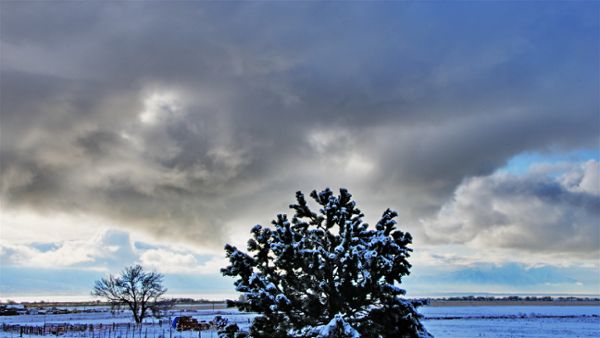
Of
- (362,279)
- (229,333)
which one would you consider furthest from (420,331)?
(229,333)

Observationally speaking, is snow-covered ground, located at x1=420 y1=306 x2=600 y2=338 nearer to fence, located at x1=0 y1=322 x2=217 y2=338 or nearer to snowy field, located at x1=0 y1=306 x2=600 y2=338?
snowy field, located at x1=0 y1=306 x2=600 y2=338

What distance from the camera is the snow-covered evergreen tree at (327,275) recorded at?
11789mm

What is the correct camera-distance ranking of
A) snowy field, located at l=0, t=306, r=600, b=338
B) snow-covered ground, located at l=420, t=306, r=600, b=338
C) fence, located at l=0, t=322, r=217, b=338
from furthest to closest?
snow-covered ground, located at l=420, t=306, r=600, b=338 < snowy field, located at l=0, t=306, r=600, b=338 < fence, located at l=0, t=322, r=217, b=338

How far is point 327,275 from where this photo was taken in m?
12.4

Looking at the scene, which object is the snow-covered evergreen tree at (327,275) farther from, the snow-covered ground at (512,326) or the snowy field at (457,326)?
the snow-covered ground at (512,326)

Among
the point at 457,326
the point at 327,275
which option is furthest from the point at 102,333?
the point at 327,275

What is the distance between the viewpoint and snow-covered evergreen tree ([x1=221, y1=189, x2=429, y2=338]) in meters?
11.8

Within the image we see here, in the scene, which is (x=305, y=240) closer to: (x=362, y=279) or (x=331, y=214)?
(x=331, y=214)

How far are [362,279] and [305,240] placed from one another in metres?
1.80


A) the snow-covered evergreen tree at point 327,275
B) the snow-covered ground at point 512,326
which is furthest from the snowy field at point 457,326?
the snow-covered evergreen tree at point 327,275

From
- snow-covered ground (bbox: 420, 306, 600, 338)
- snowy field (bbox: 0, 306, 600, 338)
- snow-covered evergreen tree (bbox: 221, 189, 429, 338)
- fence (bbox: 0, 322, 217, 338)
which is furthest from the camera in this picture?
snow-covered ground (bbox: 420, 306, 600, 338)

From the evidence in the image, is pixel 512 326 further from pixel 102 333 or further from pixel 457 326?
pixel 102 333

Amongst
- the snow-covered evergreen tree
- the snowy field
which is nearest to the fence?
the snowy field

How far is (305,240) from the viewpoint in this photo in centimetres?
1257
